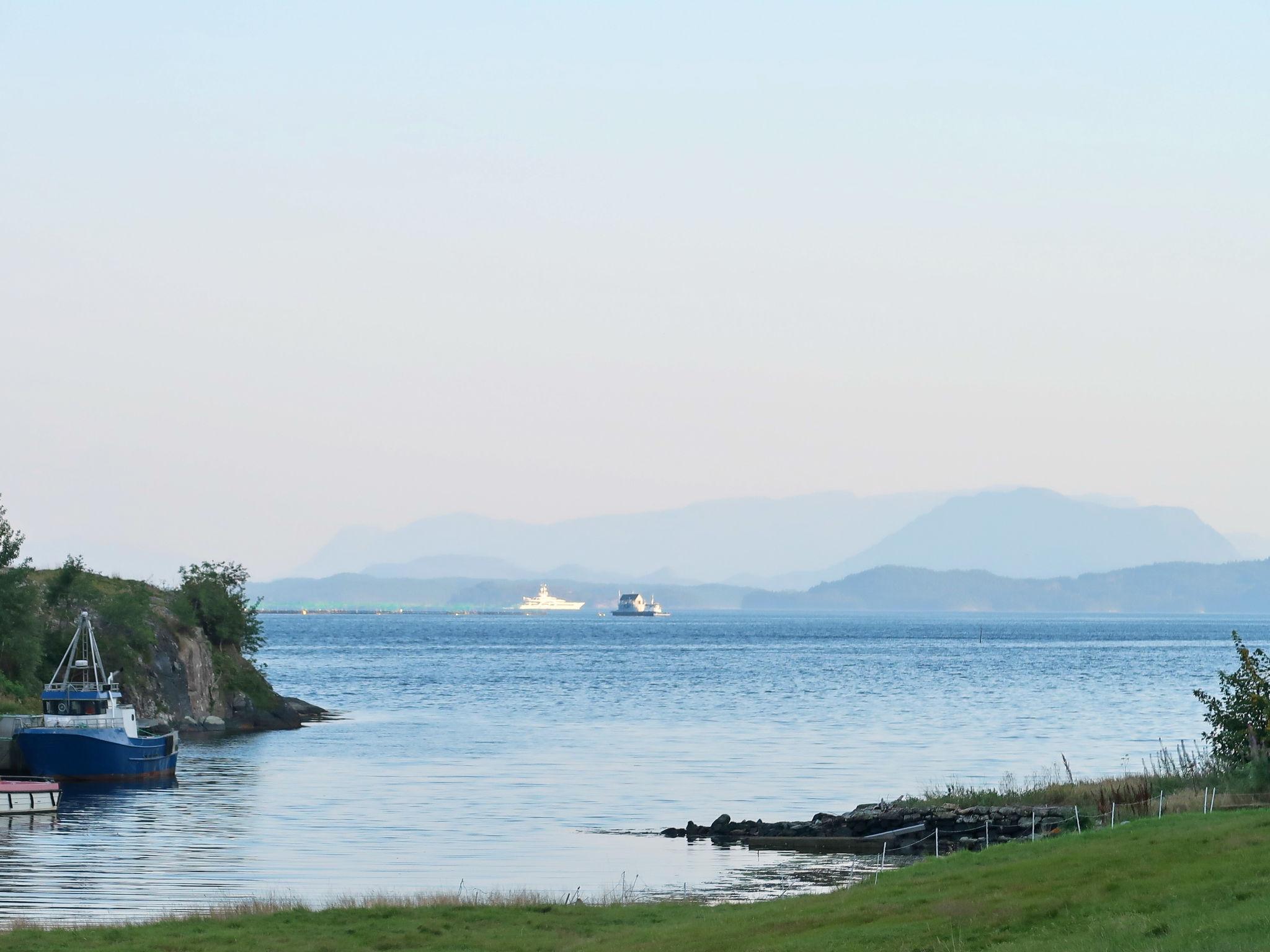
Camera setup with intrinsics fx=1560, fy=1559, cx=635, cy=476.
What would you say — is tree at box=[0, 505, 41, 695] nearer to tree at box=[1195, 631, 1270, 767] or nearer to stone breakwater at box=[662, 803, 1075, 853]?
stone breakwater at box=[662, 803, 1075, 853]

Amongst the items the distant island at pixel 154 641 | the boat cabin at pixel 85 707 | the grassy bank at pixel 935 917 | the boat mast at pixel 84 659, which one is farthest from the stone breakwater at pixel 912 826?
the distant island at pixel 154 641

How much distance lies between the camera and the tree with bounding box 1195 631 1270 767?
44.4 m

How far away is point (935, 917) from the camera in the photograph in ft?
87.8

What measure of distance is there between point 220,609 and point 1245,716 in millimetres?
→ 72183

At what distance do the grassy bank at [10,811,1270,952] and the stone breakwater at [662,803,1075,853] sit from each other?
1088cm

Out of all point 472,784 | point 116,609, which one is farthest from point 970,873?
point 116,609

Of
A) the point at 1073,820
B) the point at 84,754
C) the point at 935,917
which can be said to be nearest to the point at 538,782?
the point at 84,754

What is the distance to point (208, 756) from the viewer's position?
80.2 metres

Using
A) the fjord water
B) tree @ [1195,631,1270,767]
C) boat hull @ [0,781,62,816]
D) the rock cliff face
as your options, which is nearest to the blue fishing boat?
the fjord water

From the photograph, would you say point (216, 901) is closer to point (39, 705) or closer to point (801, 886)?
point (801, 886)

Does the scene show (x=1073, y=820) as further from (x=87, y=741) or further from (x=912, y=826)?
(x=87, y=741)

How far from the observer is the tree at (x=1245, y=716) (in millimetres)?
44375

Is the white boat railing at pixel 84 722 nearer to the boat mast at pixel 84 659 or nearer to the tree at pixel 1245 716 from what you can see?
the boat mast at pixel 84 659

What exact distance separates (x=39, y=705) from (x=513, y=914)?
162 ft
